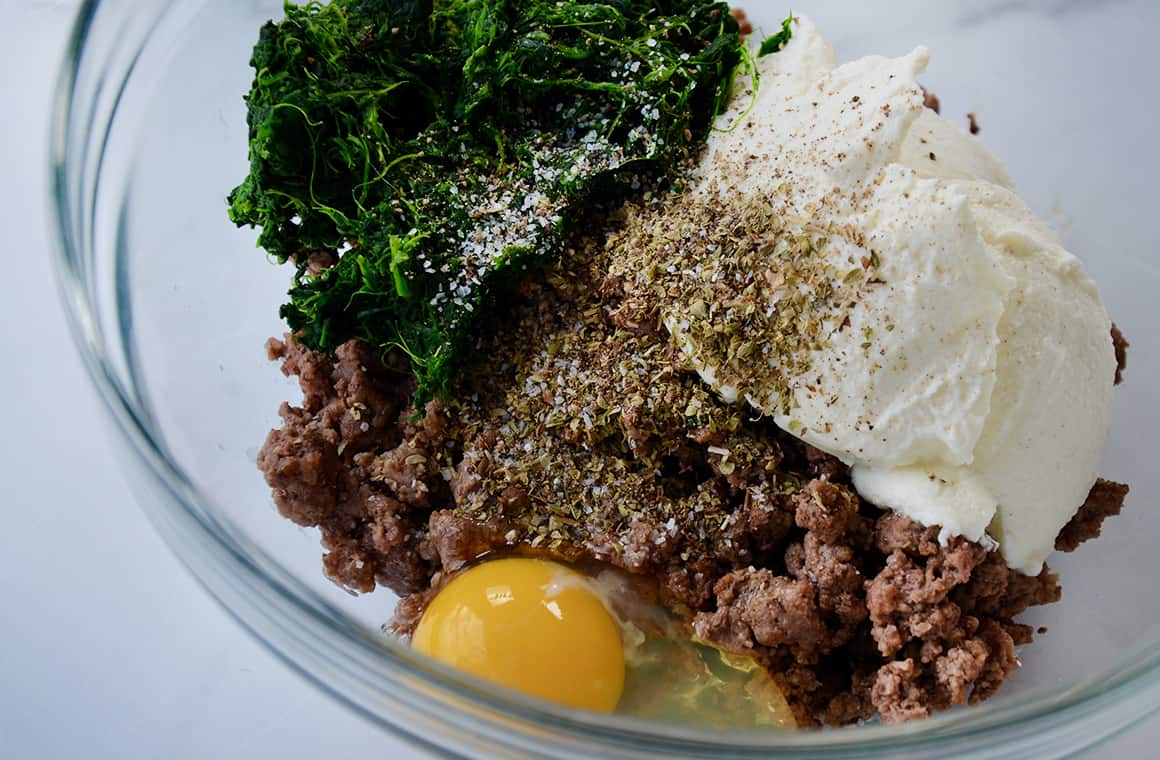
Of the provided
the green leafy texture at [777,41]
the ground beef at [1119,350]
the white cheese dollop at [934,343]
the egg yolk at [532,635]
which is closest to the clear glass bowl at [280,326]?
the ground beef at [1119,350]

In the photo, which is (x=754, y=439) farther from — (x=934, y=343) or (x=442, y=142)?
(x=442, y=142)

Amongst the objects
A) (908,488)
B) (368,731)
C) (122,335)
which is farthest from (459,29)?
(368,731)

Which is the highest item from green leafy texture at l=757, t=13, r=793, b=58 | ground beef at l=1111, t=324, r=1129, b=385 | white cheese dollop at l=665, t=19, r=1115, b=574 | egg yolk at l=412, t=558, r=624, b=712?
green leafy texture at l=757, t=13, r=793, b=58

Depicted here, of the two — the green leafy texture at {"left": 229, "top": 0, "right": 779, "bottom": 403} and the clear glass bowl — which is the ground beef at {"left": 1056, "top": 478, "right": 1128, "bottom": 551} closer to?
the clear glass bowl

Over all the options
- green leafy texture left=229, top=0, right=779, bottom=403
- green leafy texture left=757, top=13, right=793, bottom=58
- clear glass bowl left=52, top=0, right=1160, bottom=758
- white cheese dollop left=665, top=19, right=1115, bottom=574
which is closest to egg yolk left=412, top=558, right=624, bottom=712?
clear glass bowl left=52, top=0, right=1160, bottom=758

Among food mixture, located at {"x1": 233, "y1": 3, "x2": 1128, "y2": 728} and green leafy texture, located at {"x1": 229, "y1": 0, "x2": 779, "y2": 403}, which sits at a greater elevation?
green leafy texture, located at {"x1": 229, "y1": 0, "x2": 779, "y2": 403}

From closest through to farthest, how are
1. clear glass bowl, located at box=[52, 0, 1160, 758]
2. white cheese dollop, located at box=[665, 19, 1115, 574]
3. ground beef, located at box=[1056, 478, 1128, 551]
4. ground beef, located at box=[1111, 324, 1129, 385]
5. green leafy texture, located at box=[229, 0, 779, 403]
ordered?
clear glass bowl, located at box=[52, 0, 1160, 758]
white cheese dollop, located at box=[665, 19, 1115, 574]
green leafy texture, located at box=[229, 0, 779, 403]
ground beef, located at box=[1056, 478, 1128, 551]
ground beef, located at box=[1111, 324, 1129, 385]

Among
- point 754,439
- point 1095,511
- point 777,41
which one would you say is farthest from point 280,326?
point 1095,511

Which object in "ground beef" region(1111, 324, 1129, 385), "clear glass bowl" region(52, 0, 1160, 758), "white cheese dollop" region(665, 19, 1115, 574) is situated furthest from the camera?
"ground beef" region(1111, 324, 1129, 385)
